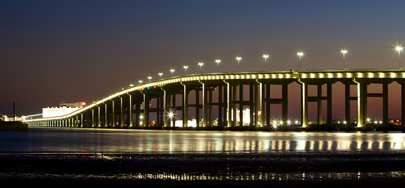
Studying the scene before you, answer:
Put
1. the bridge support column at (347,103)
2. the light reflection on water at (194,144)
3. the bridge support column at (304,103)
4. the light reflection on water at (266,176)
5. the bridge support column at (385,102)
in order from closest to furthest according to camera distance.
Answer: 1. the light reflection on water at (266,176)
2. the light reflection on water at (194,144)
3. the bridge support column at (304,103)
4. the bridge support column at (385,102)
5. the bridge support column at (347,103)

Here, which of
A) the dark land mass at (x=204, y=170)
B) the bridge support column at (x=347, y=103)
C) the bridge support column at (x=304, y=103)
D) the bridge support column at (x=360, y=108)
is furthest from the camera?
the bridge support column at (x=347, y=103)

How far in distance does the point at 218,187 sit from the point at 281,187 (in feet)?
6.75

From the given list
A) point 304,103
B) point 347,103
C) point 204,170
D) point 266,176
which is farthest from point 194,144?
point 347,103

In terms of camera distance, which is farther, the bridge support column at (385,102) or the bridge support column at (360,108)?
the bridge support column at (385,102)

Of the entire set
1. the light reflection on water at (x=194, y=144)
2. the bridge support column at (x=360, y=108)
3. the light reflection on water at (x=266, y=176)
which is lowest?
the light reflection on water at (x=194, y=144)

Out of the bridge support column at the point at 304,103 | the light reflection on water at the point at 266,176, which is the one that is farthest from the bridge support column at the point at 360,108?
the light reflection on water at the point at 266,176

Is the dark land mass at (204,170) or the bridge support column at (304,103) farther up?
the bridge support column at (304,103)

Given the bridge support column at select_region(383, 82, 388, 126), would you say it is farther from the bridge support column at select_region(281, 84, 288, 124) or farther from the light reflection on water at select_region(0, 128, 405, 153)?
the light reflection on water at select_region(0, 128, 405, 153)

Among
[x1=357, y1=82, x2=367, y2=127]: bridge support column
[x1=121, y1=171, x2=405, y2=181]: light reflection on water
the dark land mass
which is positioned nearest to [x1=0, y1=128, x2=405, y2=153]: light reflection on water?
the dark land mass

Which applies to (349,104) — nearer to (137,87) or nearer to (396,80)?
(396,80)

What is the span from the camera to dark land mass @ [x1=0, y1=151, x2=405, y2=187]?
16.9 metres

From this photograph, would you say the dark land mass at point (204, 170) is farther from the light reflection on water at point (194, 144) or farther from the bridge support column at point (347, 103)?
the bridge support column at point (347, 103)

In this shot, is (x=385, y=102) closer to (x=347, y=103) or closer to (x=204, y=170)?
(x=347, y=103)

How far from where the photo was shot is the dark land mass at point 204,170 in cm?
1694
